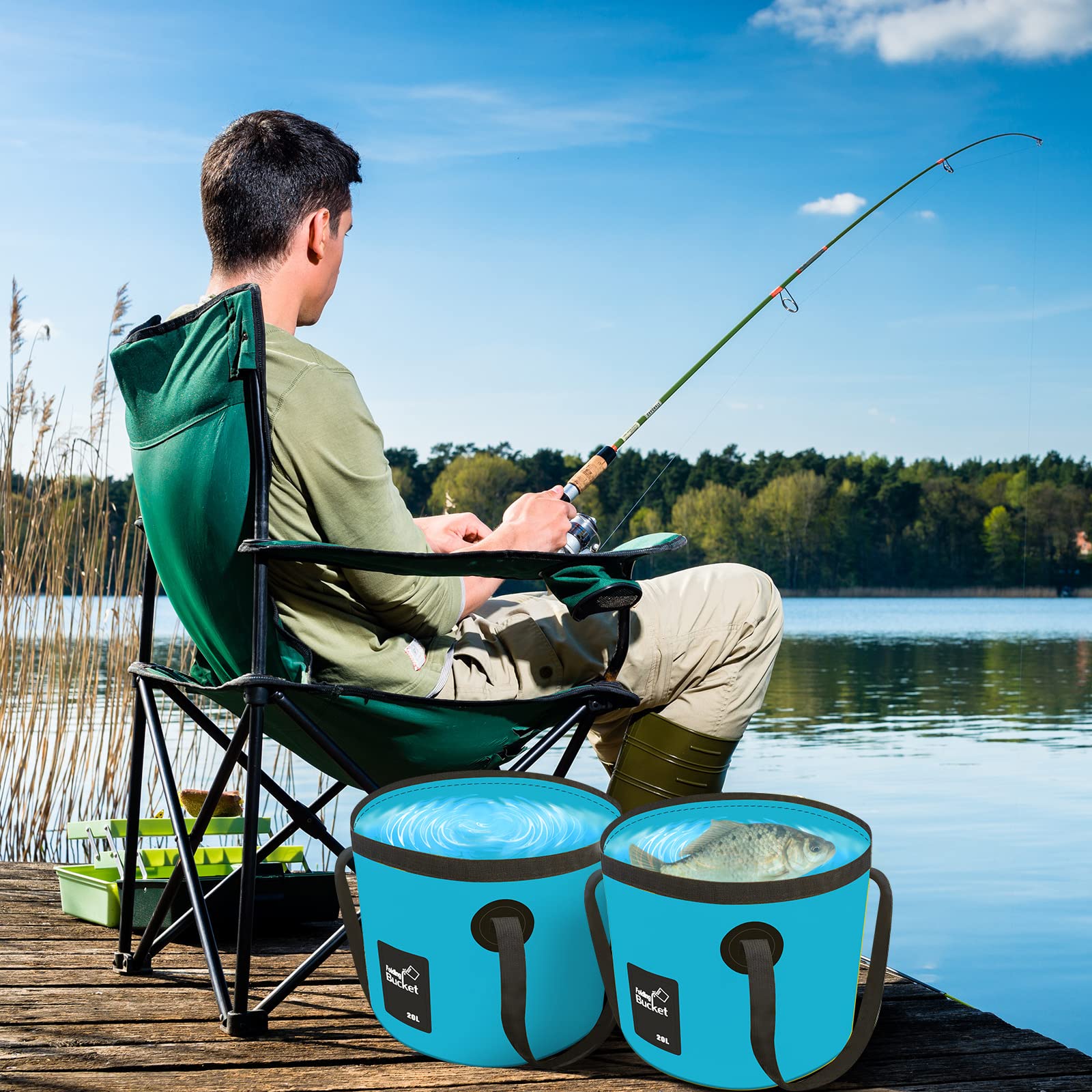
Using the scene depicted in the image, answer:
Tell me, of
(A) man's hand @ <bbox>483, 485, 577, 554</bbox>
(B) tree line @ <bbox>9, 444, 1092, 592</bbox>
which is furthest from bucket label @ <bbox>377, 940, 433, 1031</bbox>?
(B) tree line @ <bbox>9, 444, 1092, 592</bbox>

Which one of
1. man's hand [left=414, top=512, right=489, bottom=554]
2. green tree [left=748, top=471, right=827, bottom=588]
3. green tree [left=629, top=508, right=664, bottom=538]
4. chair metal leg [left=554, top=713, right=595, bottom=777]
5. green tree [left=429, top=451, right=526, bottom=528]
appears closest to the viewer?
chair metal leg [left=554, top=713, right=595, bottom=777]

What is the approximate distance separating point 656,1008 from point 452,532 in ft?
2.81

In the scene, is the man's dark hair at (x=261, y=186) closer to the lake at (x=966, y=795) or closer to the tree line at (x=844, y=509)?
the lake at (x=966, y=795)

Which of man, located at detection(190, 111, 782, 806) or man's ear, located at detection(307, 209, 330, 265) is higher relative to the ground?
man's ear, located at detection(307, 209, 330, 265)

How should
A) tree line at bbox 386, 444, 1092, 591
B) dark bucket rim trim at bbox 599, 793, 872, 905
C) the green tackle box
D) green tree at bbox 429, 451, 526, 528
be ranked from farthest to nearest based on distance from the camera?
tree line at bbox 386, 444, 1092, 591 < green tree at bbox 429, 451, 526, 528 < the green tackle box < dark bucket rim trim at bbox 599, 793, 872, 905

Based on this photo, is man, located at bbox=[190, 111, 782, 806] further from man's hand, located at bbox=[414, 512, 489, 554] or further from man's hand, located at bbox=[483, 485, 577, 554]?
man's hand, located at bbox=[414, 512, 489, 554]

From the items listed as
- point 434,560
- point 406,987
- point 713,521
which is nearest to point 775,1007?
point 406,987

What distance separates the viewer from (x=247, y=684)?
4.62 feet

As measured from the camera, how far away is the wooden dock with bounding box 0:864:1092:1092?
1.29 meters

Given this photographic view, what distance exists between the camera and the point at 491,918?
1.26 metres

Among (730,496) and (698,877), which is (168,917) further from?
(730,496)

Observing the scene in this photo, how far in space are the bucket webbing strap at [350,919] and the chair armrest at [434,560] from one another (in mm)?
335

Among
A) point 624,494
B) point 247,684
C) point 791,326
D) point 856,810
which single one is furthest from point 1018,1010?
point 791,326

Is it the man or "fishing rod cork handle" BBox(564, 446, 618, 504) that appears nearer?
the man
